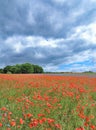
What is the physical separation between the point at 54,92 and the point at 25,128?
5.11 metres

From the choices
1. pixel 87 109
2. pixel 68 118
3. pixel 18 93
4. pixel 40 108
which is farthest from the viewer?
pixel 18 93

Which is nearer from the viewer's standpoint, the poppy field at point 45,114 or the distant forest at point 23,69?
the poppy field at point 45,114

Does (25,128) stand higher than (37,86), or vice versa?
(37,86)

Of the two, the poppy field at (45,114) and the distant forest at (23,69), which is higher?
the distant forest at (23,69)

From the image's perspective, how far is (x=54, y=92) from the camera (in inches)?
381

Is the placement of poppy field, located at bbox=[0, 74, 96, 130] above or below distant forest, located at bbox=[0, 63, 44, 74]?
below

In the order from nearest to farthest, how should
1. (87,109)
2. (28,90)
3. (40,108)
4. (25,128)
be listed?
(25,128)
(40,108)
(87,109)
(28,90)

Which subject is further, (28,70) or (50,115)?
(28,70)

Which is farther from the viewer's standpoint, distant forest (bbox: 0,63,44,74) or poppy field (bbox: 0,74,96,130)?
distant forest (bbox: 0,63,44,74)

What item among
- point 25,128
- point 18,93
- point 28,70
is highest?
point 28,70

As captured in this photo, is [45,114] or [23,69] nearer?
[45,114]

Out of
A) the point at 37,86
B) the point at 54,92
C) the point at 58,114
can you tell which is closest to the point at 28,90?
the point at 37,86

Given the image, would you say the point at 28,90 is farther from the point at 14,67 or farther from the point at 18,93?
the point at 14,67

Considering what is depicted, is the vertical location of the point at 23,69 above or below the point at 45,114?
above
